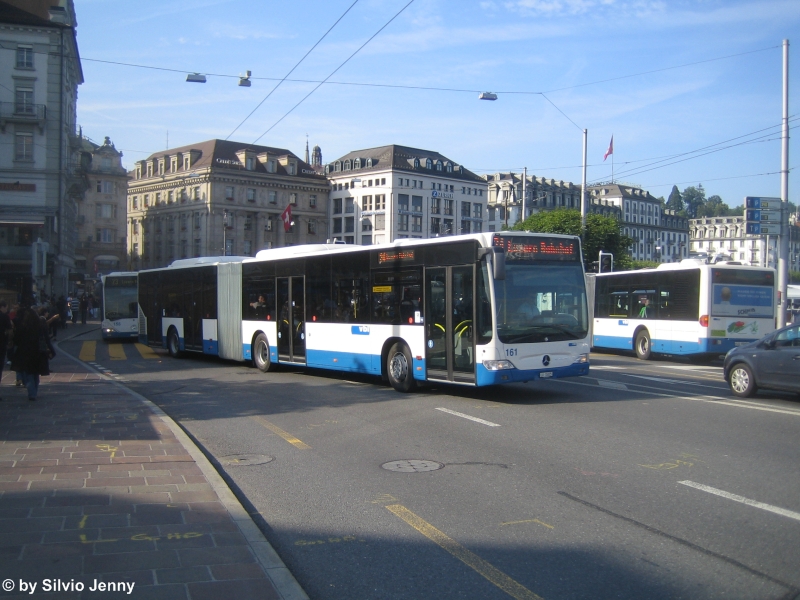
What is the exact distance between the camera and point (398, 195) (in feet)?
258

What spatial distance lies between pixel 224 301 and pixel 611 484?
16.6m

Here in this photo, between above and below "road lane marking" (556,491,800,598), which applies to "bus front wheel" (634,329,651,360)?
above

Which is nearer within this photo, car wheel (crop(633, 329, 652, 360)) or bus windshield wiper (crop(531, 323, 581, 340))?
bus windshield wiper (crop(531, 323, 581, 340))

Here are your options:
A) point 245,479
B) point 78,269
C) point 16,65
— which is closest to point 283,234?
point 78,269

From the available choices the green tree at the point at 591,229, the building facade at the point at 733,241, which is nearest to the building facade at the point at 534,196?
the building facade at the point at 733,241

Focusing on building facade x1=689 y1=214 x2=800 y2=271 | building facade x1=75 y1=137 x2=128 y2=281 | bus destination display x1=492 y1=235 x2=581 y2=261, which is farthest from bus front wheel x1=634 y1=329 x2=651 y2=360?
building facade x1=75 y1=137 x2=128 y2=281

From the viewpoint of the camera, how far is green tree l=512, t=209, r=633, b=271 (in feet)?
162

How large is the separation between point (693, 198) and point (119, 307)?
146 m

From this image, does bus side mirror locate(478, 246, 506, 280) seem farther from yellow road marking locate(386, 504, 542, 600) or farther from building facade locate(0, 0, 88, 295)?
building facade locate(0, 0, 88, 295)

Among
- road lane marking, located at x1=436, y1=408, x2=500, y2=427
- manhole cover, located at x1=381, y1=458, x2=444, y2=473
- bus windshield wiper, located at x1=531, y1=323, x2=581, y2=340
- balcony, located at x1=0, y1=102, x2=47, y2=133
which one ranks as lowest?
manhole cover, located at x1=381, y1=458, x2=444, y2=473

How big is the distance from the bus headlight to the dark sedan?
460cm

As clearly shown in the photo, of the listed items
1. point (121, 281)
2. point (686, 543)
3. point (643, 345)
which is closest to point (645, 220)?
point (121, 281)

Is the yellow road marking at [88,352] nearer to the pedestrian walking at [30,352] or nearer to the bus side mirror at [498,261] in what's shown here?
the pedestrian walking at [30,352]

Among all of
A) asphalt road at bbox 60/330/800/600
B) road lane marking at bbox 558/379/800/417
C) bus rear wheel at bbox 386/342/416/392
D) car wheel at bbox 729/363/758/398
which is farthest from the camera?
bus rear wheel at bbox 386/342/416/392
